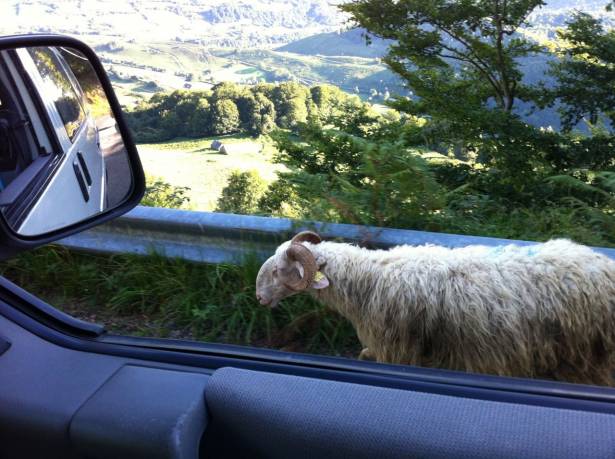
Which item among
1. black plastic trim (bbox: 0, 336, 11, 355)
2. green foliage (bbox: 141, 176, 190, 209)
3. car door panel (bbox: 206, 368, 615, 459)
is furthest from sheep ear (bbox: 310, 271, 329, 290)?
green foliage (bbox: 141, 176, 190, 209)

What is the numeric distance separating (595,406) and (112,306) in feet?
9.95

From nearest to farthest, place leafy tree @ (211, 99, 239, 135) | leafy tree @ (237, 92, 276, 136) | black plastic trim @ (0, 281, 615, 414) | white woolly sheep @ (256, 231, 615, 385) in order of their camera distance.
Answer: black plastic trim @ (0, 281, 615, 414)
white woolly sheep @ (256, 231, 615, 385)
leafy tree @ (211, 99, 239, 135)
leafy tree @ (237, 92, 276, 136)

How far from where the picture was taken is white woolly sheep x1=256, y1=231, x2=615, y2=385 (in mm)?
2854

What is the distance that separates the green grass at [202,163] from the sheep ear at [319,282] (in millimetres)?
3331

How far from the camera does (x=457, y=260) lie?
307 centimetres

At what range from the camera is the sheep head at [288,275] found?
329 centimetres

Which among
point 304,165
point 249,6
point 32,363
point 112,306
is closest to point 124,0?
point 249,6

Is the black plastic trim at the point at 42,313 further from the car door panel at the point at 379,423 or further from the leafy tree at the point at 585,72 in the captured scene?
the leafy tree at the point at 585,72

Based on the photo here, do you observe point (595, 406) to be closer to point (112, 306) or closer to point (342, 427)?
point (342, 427)

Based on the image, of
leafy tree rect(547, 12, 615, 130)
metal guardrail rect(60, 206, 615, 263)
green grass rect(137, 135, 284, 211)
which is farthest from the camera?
leafy tree rect(547, 12, 615, 130)

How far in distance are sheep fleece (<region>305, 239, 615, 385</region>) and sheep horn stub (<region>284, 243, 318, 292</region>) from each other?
47 centimetres

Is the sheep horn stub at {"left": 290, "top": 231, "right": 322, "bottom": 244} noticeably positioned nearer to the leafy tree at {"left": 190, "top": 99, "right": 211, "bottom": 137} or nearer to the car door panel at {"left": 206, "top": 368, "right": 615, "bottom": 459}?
the car door panel at {"left": 206, "top": 368, "right": 615, "bottom": 459}

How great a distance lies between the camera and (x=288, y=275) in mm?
3318

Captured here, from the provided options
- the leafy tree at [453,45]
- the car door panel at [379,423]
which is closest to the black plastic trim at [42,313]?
the car door panel at [379,423]
